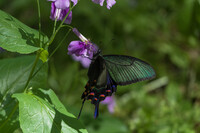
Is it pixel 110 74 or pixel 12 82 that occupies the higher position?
pixel 110 74

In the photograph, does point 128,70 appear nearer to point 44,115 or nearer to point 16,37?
point 44,115

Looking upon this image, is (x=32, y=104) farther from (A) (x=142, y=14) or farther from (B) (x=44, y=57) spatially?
(A) (x=142, y=14)

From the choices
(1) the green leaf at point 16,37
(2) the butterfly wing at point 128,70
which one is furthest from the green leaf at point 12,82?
(2) the butterfly wing at point 128,70

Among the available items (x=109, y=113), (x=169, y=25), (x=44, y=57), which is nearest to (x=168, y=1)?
(x=169, y=25)

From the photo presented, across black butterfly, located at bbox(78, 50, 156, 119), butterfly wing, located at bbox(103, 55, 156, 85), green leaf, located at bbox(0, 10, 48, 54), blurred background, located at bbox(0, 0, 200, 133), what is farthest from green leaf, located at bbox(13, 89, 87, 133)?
blurred background, located at bbox(0, 0, 200, 133)

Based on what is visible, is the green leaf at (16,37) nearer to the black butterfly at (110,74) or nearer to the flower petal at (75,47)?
the flower petal at (75,47)

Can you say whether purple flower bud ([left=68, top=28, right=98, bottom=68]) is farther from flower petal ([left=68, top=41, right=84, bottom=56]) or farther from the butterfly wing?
the butterfly wing

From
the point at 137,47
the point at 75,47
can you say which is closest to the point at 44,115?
the point at 75,47
